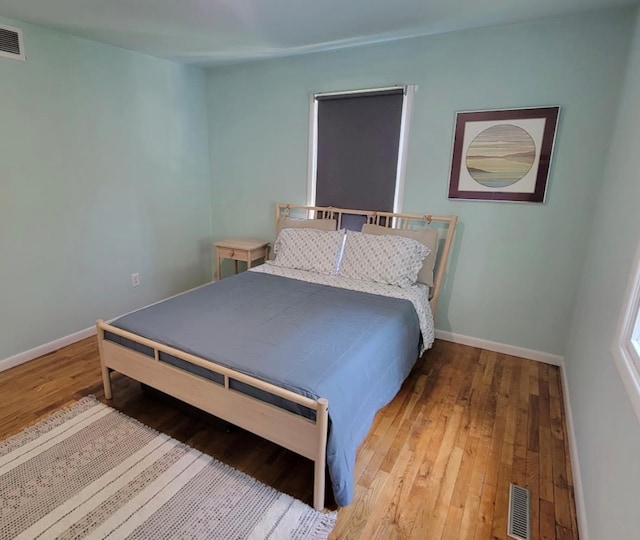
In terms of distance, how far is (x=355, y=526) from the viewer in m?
1.50

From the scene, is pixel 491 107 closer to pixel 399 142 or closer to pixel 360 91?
pixel 399 142

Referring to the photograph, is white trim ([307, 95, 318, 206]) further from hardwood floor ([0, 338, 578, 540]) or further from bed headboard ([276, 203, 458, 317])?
hardwood floor ([0, 338, 578, 540])

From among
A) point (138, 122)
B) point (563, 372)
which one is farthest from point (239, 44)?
point (563, 372)

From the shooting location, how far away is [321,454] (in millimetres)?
1454

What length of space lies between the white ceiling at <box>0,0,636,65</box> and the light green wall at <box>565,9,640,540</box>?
90 centimetres

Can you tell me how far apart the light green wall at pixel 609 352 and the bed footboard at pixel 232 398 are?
0.98 meters

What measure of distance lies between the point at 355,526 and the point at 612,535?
871mm

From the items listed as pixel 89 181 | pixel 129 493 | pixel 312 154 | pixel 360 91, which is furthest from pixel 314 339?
pixel 89 181

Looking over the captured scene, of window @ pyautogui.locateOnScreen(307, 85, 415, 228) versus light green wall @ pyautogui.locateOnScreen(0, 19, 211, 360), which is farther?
window @ pyautogui.locateOnScreen(307, 85, 415, 228)

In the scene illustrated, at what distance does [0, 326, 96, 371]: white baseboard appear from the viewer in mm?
2580

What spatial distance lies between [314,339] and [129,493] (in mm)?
1058

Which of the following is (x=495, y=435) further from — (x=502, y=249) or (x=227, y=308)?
(x=227, y=308)

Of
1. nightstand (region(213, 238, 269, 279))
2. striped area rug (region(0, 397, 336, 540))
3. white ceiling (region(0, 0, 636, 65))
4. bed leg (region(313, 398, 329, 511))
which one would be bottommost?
striped area rug (region(0, 397, 336, 540))

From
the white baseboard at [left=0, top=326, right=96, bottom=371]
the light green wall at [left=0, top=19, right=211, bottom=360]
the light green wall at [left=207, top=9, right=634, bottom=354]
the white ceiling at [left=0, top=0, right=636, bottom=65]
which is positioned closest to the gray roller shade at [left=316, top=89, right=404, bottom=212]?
the light green wall at [left=207, top=9, right=634, bottom=354]
